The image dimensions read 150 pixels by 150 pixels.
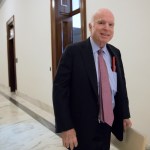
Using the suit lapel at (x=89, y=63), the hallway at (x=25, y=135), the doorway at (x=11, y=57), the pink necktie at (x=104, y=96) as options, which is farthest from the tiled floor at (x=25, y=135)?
the doorway at (x=11, y=57)

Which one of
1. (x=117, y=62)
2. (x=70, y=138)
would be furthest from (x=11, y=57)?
(x=70, y=138)

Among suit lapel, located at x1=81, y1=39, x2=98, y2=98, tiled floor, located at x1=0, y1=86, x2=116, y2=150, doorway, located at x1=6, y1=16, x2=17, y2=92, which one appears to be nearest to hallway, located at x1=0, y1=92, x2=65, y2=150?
tiled floor, located at x1=0, y1=86, x2=116, y2=150

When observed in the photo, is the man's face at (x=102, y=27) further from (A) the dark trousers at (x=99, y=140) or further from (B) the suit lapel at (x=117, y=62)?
(A) the dark trousers at (x=99, y=140)

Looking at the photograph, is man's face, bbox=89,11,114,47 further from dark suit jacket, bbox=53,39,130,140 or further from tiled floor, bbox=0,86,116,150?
tiled floor, bbox=0,86,116,150

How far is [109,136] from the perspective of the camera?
5.56 feet

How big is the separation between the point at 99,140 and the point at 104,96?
0.96ft

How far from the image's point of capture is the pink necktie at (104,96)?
5.00 feet

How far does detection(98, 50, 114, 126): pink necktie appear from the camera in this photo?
1.52 m

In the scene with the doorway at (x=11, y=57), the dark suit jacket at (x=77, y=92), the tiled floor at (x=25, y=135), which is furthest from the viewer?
the doorway at (x=11, y=57)

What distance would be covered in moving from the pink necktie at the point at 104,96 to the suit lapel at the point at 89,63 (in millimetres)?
50

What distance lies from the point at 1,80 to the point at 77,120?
9402mm

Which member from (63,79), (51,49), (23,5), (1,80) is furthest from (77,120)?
(1,80)

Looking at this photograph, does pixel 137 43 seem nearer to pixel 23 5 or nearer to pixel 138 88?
pixel 138 88

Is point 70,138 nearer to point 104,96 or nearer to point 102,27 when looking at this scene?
point 104,96
